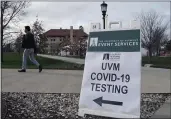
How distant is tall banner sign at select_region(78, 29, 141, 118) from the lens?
16.2 ft

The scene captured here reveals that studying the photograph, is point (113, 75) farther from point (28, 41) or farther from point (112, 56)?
point (28, 41)

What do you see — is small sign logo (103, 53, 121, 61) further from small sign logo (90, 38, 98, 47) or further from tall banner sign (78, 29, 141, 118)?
small sign logo (90, 38, 98, 47)

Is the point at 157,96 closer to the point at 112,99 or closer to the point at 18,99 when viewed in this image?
the point at 112,99

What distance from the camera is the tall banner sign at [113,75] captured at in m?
4.95

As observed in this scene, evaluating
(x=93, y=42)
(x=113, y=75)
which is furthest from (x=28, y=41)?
(x=113, y=75)

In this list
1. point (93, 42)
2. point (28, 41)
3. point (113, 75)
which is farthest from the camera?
point (28, 41)

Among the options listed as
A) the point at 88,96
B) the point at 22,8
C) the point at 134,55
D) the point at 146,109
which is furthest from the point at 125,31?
the point at 22,8

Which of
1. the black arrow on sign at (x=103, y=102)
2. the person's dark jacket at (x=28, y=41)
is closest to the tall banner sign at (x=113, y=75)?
the black arrow on sign at (x=103, y=102)

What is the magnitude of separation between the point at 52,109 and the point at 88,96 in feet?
4.18

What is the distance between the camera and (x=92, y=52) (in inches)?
214

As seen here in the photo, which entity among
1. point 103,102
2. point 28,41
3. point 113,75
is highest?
point 28,41

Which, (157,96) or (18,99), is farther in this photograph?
(157,96)

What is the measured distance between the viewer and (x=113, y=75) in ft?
16.9

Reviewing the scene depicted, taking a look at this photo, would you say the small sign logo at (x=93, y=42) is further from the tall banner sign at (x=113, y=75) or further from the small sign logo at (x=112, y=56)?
the small sign logo at (x=112, y=56)
